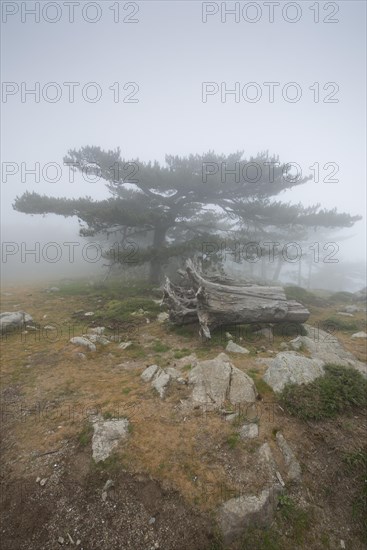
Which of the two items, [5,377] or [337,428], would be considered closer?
[337,428]

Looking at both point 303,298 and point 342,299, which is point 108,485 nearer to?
point 303,298

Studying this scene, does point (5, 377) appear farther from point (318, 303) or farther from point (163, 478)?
point (318, 303)

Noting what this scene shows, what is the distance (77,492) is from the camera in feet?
11.4

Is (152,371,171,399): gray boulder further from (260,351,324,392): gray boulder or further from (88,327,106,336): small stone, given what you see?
(88,327,106,336): small stone

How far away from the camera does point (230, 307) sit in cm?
848

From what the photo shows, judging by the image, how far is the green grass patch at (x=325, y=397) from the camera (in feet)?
15.2

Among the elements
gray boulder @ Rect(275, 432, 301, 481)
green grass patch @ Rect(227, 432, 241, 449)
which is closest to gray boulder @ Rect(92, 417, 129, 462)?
green grass patch @ Rect(227, 432, 241, 449)

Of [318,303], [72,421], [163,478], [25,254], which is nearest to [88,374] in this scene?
[72,421]

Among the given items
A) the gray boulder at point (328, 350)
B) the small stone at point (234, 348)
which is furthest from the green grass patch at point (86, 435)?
the gray boulder at point (328, 350)

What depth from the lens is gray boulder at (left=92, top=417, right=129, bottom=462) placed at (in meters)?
4.00

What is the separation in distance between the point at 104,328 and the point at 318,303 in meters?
12.2

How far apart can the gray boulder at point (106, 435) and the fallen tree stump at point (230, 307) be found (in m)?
3.77

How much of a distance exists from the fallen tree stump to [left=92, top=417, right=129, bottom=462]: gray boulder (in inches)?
149

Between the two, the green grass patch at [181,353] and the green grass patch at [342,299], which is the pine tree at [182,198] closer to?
the green grass patch at [342,299]
